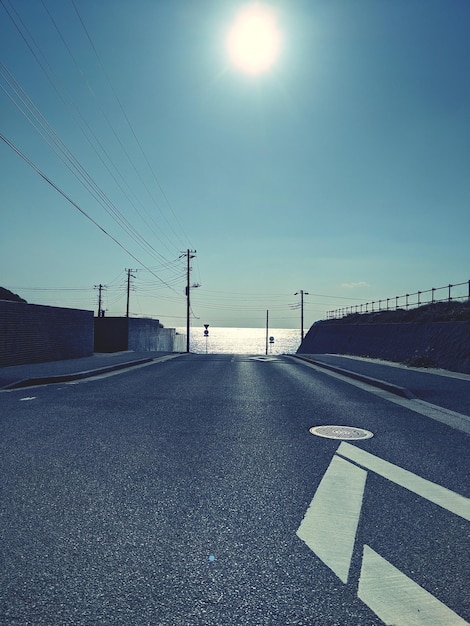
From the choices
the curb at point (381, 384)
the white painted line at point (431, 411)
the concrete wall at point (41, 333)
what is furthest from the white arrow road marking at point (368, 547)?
the concrete wall at point (41, 333)

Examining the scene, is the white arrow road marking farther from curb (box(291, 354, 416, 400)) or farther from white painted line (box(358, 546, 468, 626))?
curb (box(291, 354, 416, 400))

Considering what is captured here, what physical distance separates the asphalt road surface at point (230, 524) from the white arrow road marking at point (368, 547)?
12mm

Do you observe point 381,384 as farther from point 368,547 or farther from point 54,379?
point 368,547

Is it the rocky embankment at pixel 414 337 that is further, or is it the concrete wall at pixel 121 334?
the concrete wall at pixel 121 334

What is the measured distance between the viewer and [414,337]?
1142 inches

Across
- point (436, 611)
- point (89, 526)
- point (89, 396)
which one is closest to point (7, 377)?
point (89, 396)

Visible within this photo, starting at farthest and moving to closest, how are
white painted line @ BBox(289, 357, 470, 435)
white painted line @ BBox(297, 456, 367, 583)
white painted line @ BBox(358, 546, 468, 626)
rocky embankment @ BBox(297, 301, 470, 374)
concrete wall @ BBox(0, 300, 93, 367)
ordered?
rocky embankment @ BBox(297, 301, 470, 374), concrete wall @ BBox(0, 300, 93, 367), white painted line @ BBox(289, 357, 470, 435), white painted line @ BBox(297, 456, 367, 583), white painted line @ BBox(358, 546, 468, 626)

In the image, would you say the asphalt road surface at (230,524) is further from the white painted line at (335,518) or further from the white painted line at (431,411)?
the white painted line at (431,411)

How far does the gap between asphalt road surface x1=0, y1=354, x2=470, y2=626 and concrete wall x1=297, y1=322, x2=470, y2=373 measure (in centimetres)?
1502

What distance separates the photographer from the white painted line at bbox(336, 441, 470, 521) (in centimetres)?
413

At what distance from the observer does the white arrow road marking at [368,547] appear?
8.32 ft

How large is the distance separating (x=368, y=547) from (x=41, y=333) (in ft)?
68.5

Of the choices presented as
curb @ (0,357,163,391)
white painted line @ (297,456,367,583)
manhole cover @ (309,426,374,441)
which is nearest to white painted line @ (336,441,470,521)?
white painted line @ (297,456,367,583)

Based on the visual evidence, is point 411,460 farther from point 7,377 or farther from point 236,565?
point 7,377
